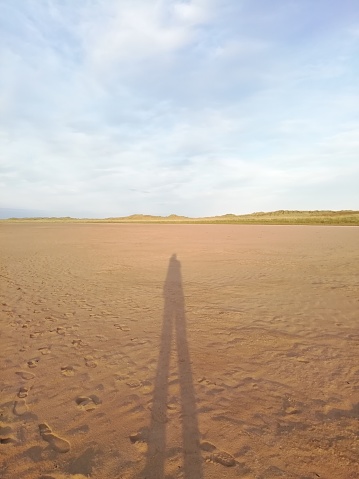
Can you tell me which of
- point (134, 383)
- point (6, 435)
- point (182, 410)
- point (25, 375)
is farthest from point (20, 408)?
point (182, 410)

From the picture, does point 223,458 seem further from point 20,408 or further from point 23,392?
point 23,392

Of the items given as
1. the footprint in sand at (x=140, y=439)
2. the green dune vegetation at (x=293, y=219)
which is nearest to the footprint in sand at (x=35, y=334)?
the footprint in sand at (x=140, y=439)

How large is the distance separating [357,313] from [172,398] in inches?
211

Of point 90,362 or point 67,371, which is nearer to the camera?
point 67,371

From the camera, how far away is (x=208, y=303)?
7.72 metres

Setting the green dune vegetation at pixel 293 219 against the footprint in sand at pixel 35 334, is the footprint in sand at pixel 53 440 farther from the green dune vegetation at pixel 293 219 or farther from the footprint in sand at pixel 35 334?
the green dune vegetation at pixel 293 219

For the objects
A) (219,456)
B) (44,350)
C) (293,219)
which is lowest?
(219,456)

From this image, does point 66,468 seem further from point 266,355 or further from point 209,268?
point 209,268

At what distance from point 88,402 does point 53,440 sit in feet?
2.14

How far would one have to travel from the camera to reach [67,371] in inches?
173

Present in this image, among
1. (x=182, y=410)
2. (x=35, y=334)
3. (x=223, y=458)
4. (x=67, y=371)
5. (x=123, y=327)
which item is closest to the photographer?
(x=223, y=458)

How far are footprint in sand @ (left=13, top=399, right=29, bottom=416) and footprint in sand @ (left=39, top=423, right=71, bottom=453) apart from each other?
0.40 meters

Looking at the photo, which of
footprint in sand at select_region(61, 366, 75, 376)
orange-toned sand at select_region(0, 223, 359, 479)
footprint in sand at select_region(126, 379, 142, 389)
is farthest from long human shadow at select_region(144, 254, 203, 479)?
footprint in sand at select_region(61, 366, 75, 376)

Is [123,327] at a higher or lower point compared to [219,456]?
higher
